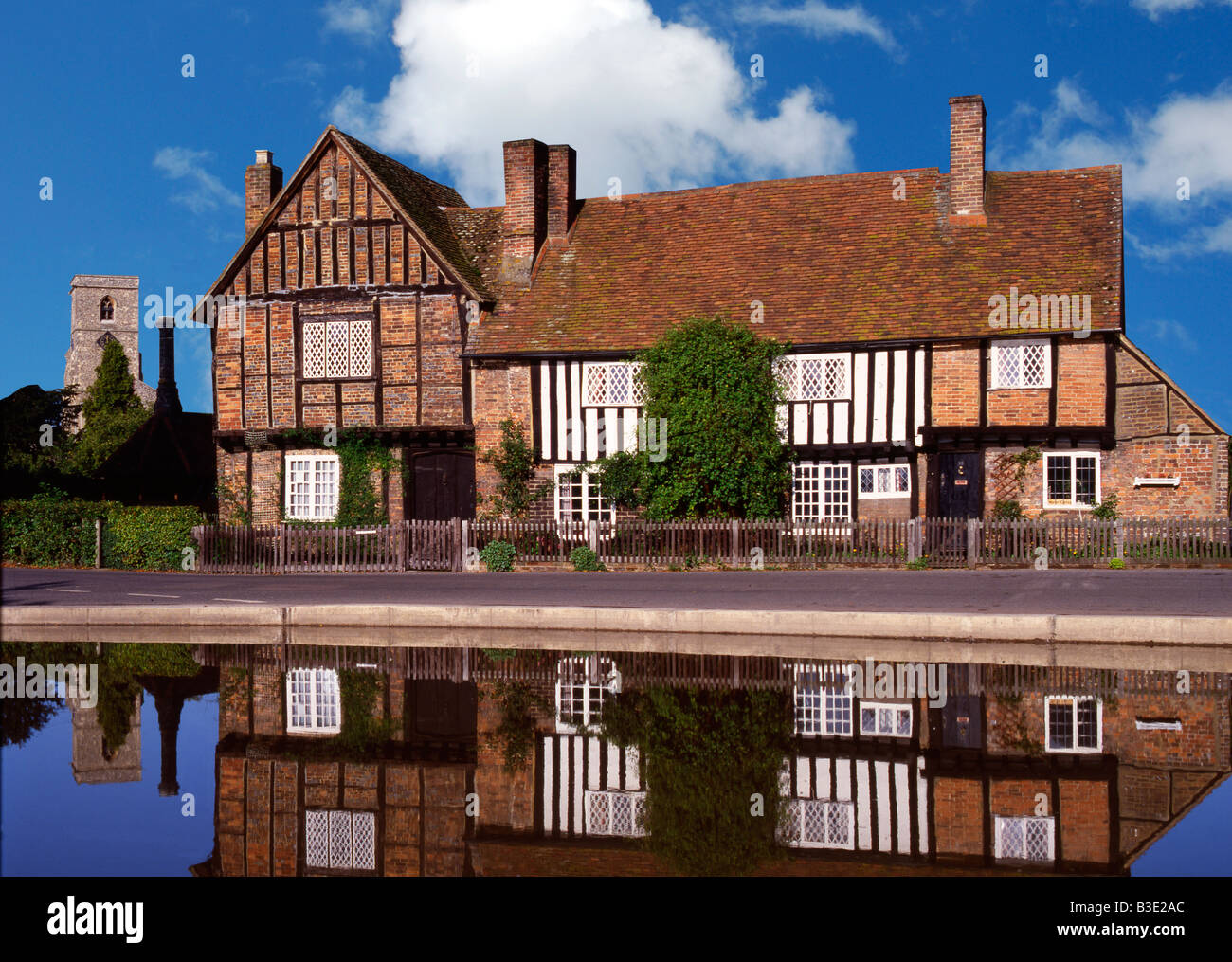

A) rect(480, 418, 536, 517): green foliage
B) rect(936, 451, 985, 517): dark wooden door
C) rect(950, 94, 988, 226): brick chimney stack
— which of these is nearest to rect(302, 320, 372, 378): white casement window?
rect(480, 418, 536, 517): green foliage

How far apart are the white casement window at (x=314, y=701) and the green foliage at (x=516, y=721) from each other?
1.14 meters

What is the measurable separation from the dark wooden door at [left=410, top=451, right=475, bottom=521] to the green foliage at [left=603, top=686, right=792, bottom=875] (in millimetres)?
19582

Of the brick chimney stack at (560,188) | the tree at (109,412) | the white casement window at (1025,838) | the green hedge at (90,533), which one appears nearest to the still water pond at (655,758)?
the white casement window at (1025,838)

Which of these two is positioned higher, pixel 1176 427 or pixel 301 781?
pixel 1176 427

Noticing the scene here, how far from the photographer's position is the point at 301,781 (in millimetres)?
6621

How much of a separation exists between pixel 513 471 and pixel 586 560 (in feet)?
14.0

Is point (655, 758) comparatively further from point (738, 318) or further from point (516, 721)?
point (738, 318)

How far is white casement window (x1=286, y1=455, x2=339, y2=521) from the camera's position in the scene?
29.7 m

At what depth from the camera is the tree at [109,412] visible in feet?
179

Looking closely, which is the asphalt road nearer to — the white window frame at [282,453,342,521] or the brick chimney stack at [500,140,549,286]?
the white window frame at [282,453,342,521]

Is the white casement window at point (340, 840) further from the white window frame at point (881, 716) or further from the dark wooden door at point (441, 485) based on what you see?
the dark wooden door at point (441, 485)
